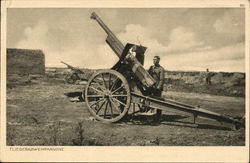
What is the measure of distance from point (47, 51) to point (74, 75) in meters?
1.36

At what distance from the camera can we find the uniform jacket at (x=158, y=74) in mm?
6957

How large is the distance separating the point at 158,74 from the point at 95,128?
1.83 m

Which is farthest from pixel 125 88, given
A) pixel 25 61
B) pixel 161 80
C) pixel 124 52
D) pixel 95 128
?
pixel 25 61

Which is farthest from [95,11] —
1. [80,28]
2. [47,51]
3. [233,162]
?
[233,162]

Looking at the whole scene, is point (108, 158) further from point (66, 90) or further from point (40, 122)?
point (66, 90)

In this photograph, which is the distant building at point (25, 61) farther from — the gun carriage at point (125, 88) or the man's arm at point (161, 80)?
the man's arm at point (161, 80)

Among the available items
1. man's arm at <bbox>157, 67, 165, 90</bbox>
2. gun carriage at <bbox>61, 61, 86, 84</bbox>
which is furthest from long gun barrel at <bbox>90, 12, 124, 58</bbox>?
gun carriage at <bbox>61, 61, 86, 84</bbox>

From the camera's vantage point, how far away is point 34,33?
22.7 ft

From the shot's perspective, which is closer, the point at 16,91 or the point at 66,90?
the point at 16,91

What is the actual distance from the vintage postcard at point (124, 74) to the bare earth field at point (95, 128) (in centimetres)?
2

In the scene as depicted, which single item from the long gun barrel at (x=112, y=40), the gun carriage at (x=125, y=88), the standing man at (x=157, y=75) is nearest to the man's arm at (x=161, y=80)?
the standing man at (x=157, y=75)

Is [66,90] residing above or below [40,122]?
above

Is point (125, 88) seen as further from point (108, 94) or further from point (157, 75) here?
point (157, 75)

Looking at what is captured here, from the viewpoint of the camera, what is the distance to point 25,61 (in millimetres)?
7520
